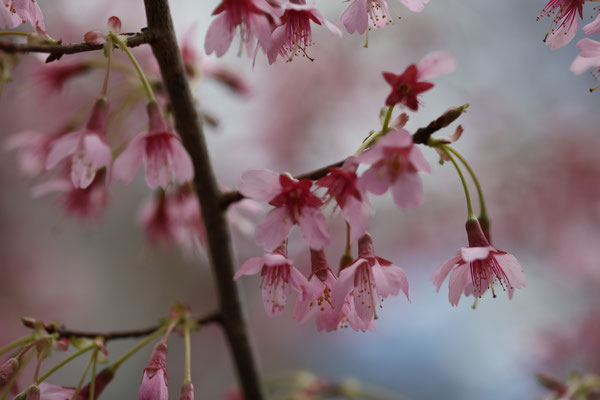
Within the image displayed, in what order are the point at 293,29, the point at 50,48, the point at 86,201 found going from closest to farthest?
the point at 50,48, the point at 293,29, the point at 86,201

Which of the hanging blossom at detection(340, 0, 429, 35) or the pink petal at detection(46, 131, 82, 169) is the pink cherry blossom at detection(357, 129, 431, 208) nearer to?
the hanging blossom at detection(340, 0, 429, 35)

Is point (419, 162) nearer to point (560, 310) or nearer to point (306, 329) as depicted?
point (560, 310)

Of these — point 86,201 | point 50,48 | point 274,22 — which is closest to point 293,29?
point 274,22

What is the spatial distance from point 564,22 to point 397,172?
36cm

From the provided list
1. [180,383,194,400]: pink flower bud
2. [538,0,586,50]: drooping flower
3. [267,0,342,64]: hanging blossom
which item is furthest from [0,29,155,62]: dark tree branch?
[538,0,586,50]: drooping flower

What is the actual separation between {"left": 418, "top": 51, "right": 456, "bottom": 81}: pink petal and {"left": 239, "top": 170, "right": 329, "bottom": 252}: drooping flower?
171mm

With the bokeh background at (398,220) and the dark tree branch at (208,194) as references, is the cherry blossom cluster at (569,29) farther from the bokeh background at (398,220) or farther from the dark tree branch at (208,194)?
the bokeh background at (398,220)

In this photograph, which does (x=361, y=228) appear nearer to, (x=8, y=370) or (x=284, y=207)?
(x=284, y=207)

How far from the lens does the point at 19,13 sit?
622mm

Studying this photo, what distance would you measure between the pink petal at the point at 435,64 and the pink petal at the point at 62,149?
1.31 feet

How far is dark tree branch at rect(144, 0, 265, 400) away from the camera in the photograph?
0.65 meters

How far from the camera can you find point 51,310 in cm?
253

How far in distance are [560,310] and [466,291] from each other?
1601 mm

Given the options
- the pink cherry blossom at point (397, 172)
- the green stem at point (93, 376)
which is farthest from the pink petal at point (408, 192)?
the green stem at point (93, 376)
